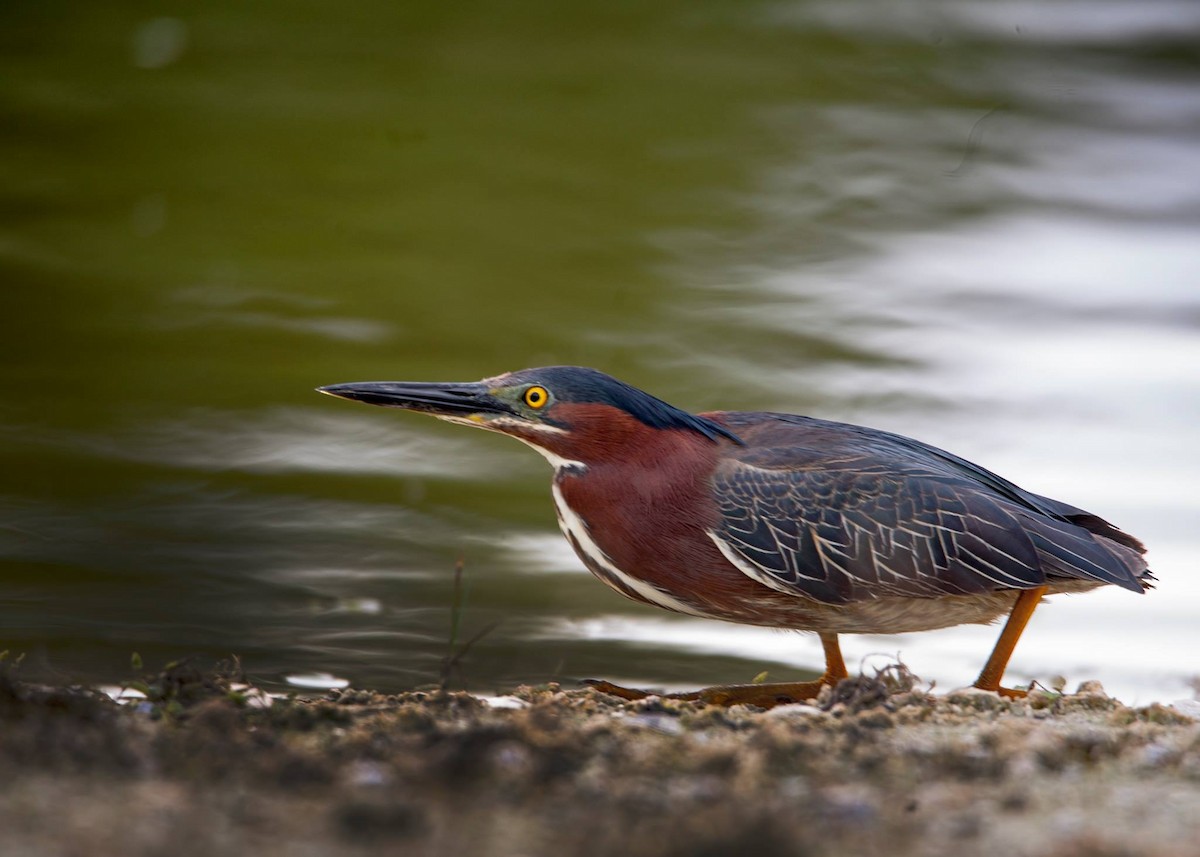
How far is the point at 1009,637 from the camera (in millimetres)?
5047

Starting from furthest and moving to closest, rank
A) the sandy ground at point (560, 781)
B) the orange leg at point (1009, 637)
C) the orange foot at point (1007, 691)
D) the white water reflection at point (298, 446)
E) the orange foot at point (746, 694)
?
the white water reflection at point (298, 446) → the orange leg at point (1009, 637) → the orange foot at point (746, 694) → the orange foot at point (1007, 691) → the sandy ground at point (560, 781)

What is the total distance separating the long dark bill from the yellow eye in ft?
0.26

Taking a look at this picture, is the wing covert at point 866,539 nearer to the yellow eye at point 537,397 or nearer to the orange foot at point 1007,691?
the orange foot at point 1007,691

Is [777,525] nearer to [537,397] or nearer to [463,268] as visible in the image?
[537,397]

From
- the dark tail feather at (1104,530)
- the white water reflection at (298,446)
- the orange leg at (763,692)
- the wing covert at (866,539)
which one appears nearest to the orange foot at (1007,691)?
the wing covert at (866,539)

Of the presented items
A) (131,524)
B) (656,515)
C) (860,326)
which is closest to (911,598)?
(656,515)

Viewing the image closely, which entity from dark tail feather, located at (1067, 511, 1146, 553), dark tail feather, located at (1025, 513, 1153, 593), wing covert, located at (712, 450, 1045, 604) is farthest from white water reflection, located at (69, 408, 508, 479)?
dark tail feather, located at (1025, 513, 1153, 593)

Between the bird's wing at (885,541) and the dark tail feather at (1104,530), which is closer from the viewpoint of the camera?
the bird's wing at (885,541)

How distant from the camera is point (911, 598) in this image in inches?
195

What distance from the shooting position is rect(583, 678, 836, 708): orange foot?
489 centimetres

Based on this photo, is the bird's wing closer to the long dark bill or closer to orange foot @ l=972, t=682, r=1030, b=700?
orange foot @ l=972, t=682, r=1030, b=700

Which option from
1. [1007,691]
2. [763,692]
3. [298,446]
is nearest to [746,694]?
[763,692]

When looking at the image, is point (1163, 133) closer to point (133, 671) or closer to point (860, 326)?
point (860, 326)

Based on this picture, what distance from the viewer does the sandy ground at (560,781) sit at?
2.58 meters
